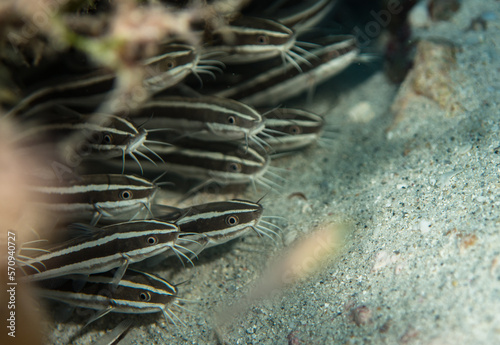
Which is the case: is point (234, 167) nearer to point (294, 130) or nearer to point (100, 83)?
point (294, 130)

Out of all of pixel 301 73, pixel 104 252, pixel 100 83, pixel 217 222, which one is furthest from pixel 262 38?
pixel 104 252

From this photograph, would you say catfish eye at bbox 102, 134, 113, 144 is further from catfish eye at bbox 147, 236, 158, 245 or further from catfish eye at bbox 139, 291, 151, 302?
catfish eye at bbox 139, 291, 151, 302

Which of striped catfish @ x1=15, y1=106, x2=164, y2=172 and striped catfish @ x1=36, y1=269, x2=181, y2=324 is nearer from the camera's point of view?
striped catfish @ x1=36, y1=269, x2=181, y2=324

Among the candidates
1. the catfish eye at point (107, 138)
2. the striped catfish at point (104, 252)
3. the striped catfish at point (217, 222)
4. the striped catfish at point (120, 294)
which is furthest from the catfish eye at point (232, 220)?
the catfish eye at point (107, 138)

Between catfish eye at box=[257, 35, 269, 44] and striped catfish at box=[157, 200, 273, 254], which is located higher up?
catfish eye at box=[257, 35, 269, 44]

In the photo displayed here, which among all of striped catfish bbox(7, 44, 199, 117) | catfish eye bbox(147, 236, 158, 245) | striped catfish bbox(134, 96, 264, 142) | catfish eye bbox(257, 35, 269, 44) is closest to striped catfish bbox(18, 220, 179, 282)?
catfish eye bbox(147, 236, 158, 245)

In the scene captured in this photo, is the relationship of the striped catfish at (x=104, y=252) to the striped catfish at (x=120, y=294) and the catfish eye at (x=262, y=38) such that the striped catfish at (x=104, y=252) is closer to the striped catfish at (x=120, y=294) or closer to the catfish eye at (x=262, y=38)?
the striped catfish at (x=120, y=294)

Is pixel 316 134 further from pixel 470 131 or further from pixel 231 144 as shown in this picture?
pixel 470 131

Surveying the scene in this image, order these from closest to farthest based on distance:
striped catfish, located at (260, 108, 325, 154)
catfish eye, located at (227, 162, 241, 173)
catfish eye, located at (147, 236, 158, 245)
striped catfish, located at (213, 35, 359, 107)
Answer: catfish eye, located at (147, 236, 158, 245) < catfish eye, located at (227, 162, 241, 173) < striped catfish, located at (260, 108, 325, 154) < striped catfish, located at (213, 35, 359, 107)

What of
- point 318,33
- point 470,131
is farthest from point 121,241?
point 318,33
